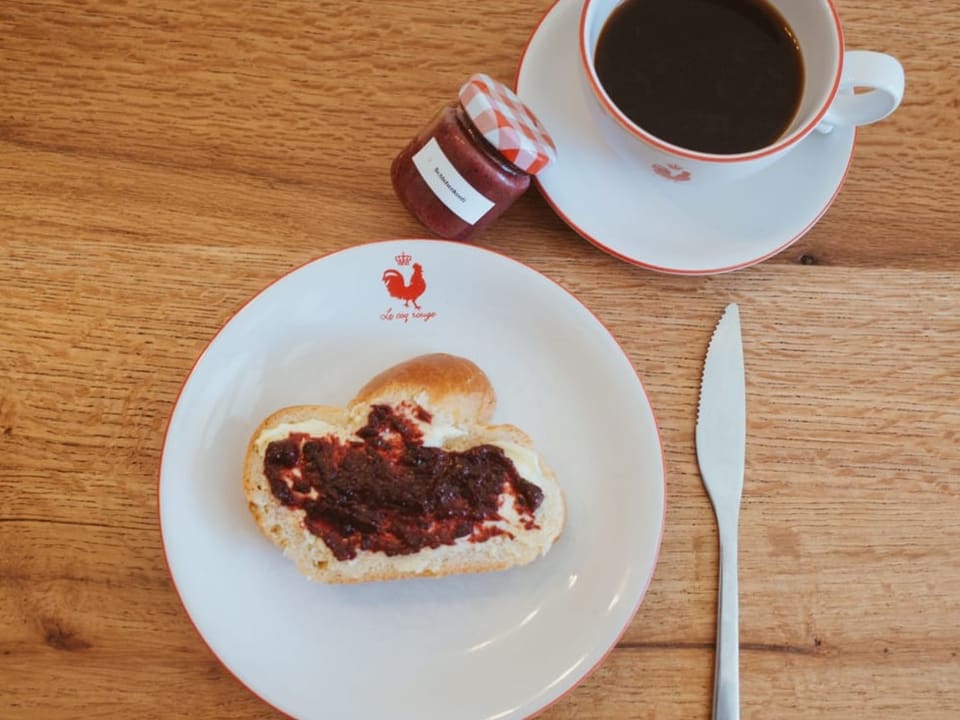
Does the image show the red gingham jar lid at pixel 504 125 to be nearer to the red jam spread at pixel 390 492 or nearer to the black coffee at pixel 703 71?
the black coffee at pixel 703 71

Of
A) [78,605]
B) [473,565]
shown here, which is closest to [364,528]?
[473,565]

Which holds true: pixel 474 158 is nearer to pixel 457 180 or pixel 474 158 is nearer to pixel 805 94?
pixel 457 180

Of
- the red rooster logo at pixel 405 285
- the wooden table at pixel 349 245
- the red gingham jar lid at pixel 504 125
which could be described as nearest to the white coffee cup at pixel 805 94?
the red gingham jar lid at pixel 504 125

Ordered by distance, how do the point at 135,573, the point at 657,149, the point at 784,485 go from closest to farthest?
the point at 657,149 < the point at 135,573 < the point at 784,485

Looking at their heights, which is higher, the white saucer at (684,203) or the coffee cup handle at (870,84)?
the coffee cup handle at (870,84)

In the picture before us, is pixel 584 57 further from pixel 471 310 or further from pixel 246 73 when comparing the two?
pixel 246 73

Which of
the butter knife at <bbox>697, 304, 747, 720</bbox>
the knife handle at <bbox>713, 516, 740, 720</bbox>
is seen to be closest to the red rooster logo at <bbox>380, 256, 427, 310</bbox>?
the butter knife at <bbox>697, 304, 747, 720</bbox>
